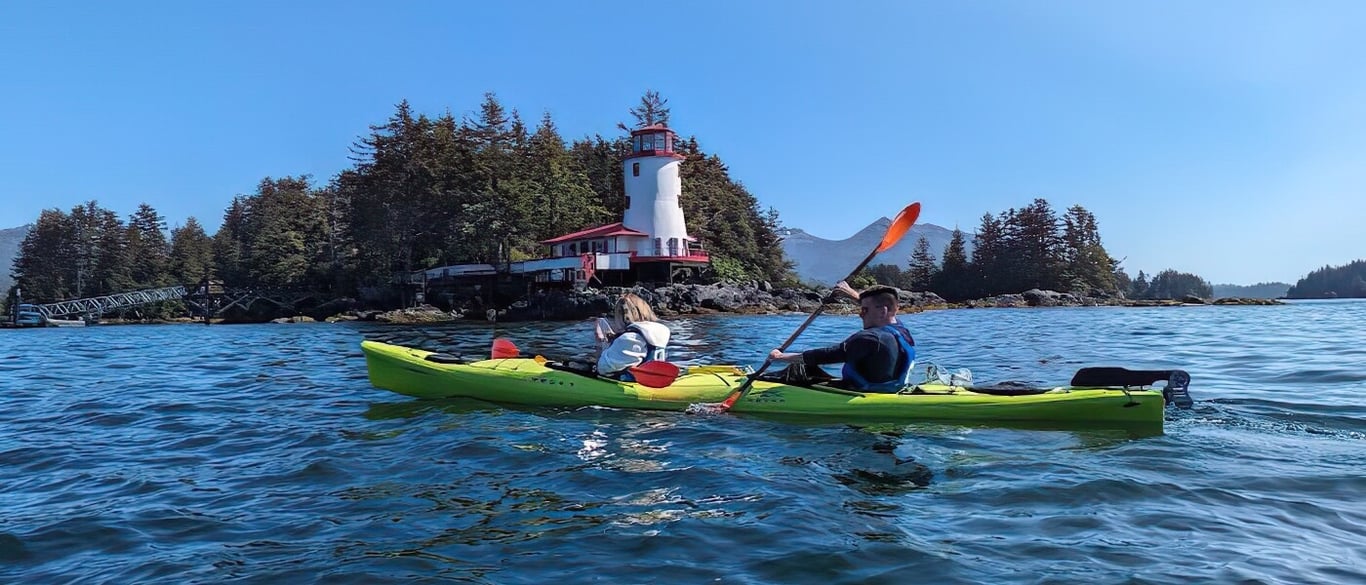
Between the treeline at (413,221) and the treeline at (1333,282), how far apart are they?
95.8 m

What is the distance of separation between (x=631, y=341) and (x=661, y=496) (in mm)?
4051

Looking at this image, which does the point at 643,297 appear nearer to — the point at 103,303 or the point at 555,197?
the point at 555,197

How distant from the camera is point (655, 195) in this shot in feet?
157

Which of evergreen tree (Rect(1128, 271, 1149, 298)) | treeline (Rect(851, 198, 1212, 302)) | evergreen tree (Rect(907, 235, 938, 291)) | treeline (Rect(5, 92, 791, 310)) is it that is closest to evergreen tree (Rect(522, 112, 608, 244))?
treeline (Rect(5, 92, 791, 310))

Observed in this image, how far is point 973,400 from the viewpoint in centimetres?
798

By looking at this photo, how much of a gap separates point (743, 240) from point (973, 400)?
2024 inches

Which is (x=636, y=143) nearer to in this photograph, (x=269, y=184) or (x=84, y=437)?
(x=84, y=437)

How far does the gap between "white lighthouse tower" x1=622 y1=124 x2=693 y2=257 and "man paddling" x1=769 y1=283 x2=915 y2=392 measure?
39078 mm

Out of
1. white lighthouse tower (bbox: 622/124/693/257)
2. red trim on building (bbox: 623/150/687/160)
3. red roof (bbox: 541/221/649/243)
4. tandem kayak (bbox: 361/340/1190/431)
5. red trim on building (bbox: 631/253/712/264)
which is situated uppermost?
red trim on building (bbox: 623/150/687/160)

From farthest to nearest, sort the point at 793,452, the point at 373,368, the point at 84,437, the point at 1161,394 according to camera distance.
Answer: the point at 373,368
the point at 84,437
the point at 1161,394
the point at 793,452

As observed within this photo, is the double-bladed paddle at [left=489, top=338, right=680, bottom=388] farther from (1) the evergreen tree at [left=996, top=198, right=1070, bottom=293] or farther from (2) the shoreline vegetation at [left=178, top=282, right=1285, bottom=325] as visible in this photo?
(1) the evergreen tree at [left=996, top=198, right=1070, bottom=293]

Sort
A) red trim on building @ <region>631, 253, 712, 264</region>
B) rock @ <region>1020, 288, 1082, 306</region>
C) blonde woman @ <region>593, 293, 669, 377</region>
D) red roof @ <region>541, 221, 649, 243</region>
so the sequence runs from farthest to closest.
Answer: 1. rock @ <region>1020, 288, 1082, 306</region>
2. red trim on building @ <region>631, 253, 712, 264</region>
3. red roof @ <region>541, 221, 649, 243</region>
4. blonde woman @ <region>593, 293, 669, 377</region>

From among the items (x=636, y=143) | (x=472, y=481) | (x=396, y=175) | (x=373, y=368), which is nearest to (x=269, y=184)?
(x=396, y=175)

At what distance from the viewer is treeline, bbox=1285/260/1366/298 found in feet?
363
